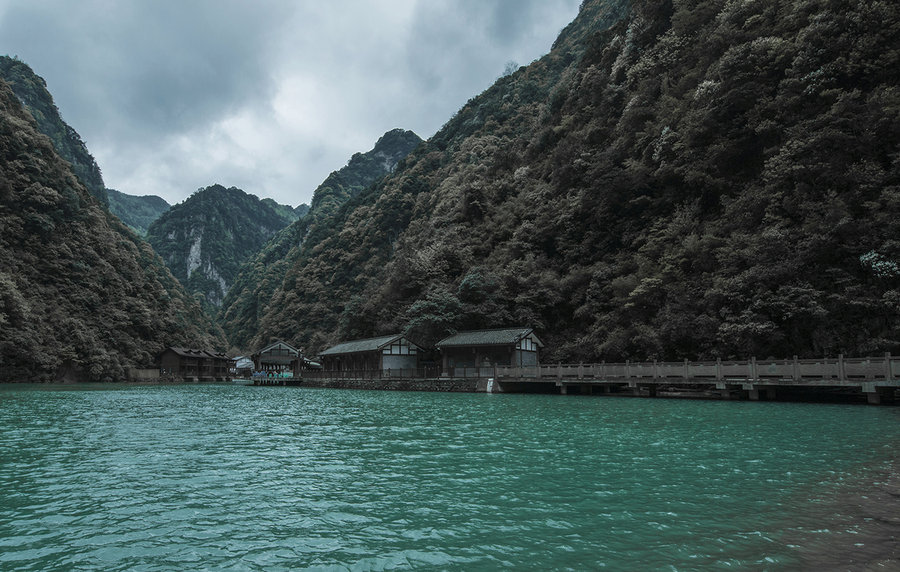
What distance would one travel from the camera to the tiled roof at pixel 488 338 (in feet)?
132

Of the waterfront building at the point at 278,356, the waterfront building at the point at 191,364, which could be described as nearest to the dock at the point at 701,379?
the waterfront building at the point at 278,356

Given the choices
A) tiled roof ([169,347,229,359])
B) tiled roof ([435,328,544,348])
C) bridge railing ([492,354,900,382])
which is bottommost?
bridge railing ([492,354,900,382])

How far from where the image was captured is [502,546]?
6.03 m

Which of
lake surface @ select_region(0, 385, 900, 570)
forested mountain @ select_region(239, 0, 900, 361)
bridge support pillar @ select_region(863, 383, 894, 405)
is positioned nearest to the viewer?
lake surface @ select_region(0, 385, 900, 570)

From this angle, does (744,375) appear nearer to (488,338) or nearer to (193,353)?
(488,338)

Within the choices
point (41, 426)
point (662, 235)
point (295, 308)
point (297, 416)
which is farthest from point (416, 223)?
point (41, 426)

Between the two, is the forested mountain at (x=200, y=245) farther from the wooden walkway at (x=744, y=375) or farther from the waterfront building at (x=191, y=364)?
the wooden walkway at (x=744, y=375)

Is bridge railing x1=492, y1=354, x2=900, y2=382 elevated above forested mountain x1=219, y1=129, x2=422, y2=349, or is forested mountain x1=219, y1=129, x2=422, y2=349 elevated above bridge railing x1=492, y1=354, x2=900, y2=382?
forested mountain x1=219, y1=129, x2=422, y2=349

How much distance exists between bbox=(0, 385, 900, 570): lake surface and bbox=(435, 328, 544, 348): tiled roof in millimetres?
23976

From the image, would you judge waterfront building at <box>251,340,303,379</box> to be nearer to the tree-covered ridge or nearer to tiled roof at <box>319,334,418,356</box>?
tiled roof at <box>319,334,418,356</box>

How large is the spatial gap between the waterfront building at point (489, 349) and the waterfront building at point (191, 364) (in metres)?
50.5

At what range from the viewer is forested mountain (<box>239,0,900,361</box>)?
25.7 metres

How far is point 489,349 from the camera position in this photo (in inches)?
1672

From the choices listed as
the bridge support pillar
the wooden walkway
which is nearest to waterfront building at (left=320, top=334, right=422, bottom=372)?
the wooden walkway
